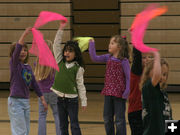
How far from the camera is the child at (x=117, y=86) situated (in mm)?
6172

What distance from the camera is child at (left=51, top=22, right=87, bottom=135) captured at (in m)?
6.21

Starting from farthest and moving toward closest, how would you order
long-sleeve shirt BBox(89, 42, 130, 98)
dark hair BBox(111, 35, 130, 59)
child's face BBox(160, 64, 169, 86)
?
dark hair BBox(111, 35, 130, 59)
long-sleeve shirt BBox(89, 42, 130, 98)
child's face BBox(160, 64, 169, 86)

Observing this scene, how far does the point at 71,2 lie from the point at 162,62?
30.9ft

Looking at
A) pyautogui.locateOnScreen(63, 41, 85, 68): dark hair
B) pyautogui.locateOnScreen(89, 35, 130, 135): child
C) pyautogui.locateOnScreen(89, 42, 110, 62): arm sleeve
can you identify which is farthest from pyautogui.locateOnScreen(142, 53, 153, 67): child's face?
pyautogui.locateOnScreen(63, 41, 85, 68): dark hair

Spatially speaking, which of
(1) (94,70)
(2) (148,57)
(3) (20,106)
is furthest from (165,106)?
(1) (94,70)

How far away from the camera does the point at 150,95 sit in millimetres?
4379

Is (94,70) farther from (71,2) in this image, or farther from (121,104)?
(121,104)

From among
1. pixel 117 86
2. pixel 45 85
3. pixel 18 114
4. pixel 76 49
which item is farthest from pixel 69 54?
pixel 18 114

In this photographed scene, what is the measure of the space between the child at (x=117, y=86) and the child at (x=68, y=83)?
28 cm

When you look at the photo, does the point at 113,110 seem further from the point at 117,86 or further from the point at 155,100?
the point at 155,100

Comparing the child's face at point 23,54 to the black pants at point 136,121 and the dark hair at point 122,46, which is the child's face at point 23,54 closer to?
the dark hair at point 122,46

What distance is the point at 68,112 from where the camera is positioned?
6.23 metres

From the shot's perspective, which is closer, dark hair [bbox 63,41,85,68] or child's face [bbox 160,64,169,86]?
child's face [bbox 160,64,169,86]

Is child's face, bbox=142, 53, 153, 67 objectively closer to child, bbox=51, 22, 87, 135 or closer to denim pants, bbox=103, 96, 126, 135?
denim pants, bbox=103, 96, 126, 135
